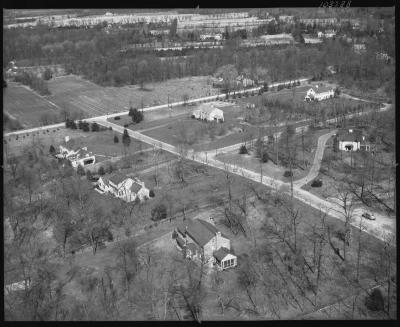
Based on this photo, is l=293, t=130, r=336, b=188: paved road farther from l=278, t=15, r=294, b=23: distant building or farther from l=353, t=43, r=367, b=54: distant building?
l=278, t=15, r=294, b=23: distant building

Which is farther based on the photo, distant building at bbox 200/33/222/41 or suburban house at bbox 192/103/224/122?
distant building at bbox 200/33/222/41

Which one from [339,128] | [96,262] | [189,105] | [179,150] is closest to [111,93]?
[189,105]

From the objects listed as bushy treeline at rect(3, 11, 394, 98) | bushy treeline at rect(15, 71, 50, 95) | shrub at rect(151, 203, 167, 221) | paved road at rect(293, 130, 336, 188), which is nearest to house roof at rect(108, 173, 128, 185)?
shrub at rect(151, 203, 167, 221)

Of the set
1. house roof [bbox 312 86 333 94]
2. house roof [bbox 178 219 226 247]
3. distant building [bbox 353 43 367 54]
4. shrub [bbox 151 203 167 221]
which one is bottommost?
shrub [bbox 151 203 167 221]

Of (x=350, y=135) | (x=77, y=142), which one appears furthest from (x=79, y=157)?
(x=350, y=135)

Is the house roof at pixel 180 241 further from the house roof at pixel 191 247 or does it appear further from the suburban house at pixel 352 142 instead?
the suburban house at pixel 352 142

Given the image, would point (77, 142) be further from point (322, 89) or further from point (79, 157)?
point (322, 89)

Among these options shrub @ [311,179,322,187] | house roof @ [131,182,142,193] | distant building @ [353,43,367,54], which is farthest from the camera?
distant building @ [353,43,367,54]
